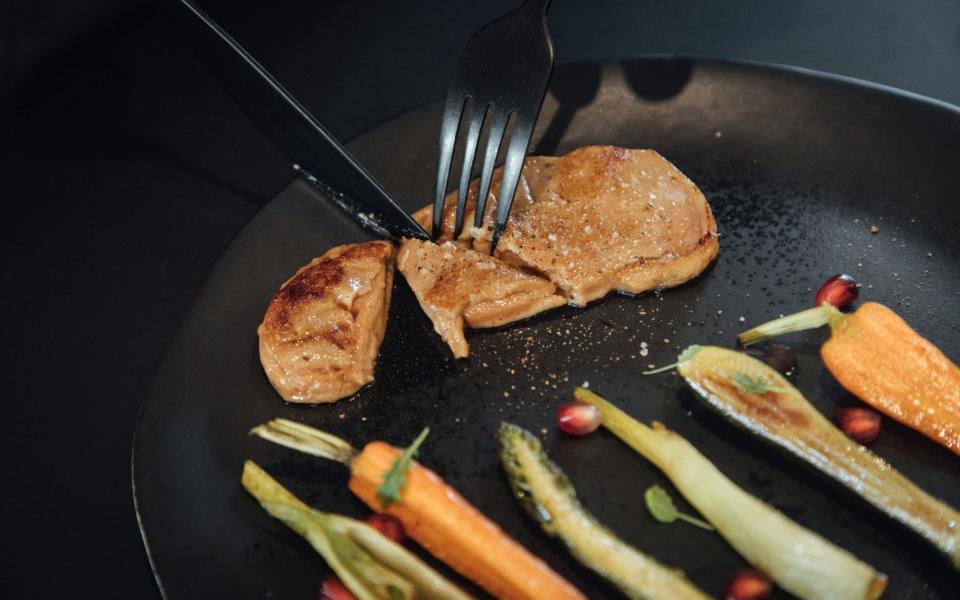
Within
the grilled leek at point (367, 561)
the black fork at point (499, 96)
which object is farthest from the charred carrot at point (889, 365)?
the grilled leek at point (367, 561)

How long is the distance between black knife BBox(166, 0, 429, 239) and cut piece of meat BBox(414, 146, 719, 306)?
0.20m

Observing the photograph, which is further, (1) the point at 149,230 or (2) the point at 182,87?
(2) the point at 182,87

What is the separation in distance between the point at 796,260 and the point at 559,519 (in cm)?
146

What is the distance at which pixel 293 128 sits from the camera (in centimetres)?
340

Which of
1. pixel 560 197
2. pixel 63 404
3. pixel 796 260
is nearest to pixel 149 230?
pixel 63 404

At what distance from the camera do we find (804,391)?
9.31ft

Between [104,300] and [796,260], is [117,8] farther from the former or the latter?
[796,260]

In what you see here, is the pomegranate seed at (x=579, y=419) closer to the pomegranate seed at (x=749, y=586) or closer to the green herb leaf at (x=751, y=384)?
the green herb leaf at (x=751, y=384)

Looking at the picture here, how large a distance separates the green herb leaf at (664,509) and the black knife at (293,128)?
1.37 metres

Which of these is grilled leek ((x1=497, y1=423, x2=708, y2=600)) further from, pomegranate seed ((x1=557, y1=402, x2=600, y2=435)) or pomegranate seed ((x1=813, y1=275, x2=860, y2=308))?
pomegranate seed ((x1=813, y1=275, x2=860, y2=308))

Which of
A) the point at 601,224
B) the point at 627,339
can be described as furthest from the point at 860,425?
the point at 601,224

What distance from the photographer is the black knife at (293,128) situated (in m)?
3.20

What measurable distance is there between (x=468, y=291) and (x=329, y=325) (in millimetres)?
532

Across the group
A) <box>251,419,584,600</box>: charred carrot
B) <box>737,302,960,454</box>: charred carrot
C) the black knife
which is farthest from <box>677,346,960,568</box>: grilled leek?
the black knife
